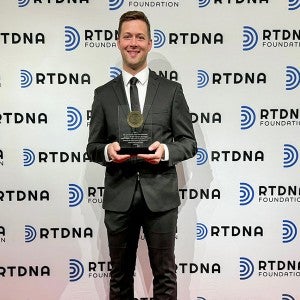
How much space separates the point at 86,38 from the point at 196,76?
723mm

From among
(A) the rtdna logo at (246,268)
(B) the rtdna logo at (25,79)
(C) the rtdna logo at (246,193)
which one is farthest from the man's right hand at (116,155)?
(A) the rtdna logo at (246,268)

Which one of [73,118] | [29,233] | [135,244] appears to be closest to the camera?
[135,244]

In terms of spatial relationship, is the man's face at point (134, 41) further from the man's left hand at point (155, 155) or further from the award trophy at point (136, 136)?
the man's left hand at point (155, 155)

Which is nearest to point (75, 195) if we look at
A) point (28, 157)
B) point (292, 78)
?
point (28, 157)

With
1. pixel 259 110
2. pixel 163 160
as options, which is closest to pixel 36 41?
pixel 163 160

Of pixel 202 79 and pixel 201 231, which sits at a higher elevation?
pixel 202 79

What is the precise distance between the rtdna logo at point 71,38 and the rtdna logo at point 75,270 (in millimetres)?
1399

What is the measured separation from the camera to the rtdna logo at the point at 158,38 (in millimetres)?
2584

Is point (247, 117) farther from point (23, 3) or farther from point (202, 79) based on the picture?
point (23, 3)

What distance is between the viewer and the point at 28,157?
269 centimetres

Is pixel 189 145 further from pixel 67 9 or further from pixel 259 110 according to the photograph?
pixel 67 9

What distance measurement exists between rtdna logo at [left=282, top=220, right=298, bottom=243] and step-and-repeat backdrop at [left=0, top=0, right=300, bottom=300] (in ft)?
0.03

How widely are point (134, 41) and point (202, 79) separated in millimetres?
706

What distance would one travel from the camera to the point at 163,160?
2.05m
